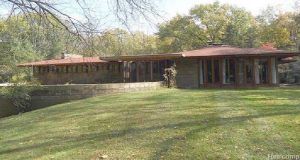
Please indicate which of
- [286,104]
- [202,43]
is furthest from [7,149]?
[202,43]

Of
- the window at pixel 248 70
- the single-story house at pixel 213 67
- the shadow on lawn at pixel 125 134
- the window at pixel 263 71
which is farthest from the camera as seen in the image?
the window at pixel 248 70

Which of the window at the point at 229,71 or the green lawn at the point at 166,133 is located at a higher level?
the window at the point at 229,71

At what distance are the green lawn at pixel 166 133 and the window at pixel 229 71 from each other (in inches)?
579


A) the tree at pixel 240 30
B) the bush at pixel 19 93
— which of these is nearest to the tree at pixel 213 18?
the tree at pixel 240 30

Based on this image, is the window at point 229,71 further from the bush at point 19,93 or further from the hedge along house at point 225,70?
the bush at point 19,93

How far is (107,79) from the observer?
94.0 feet

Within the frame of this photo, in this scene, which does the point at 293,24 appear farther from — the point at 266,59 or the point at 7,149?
the point at 7,149

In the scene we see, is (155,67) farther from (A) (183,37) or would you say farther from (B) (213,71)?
(A) (183,37)

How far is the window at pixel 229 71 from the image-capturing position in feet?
87.7

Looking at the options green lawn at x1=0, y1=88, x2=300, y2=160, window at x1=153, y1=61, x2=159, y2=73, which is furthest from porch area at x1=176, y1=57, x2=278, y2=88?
green lawn at x1=0, y1=88, x2=300, y2=160

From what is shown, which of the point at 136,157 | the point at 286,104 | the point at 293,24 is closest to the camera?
the point at 136,157

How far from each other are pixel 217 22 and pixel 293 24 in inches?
384

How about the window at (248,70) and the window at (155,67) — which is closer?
the window at (248,70)

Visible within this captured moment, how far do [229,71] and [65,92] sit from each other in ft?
37.5
